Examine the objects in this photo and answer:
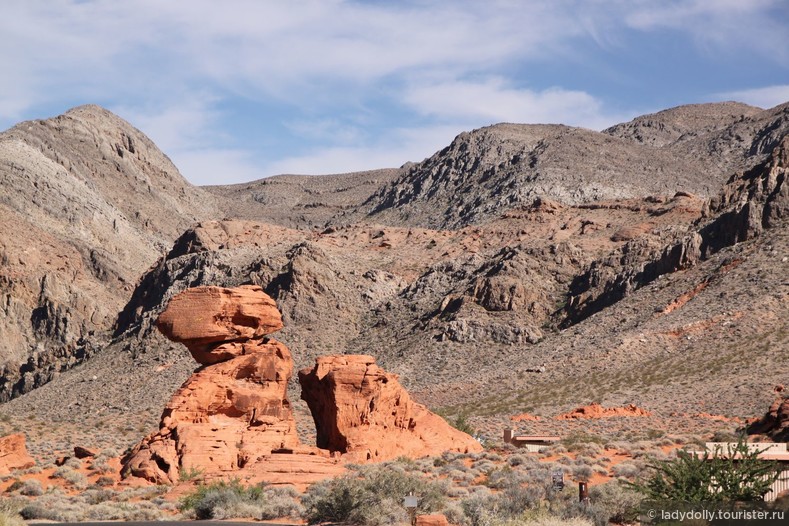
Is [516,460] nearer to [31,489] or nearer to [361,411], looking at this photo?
[361,411]

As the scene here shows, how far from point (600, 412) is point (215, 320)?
24294 mm

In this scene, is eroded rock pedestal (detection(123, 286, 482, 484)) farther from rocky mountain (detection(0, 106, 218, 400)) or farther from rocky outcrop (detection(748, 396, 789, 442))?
rocky mountain (detection(0, 106, 218, 400))

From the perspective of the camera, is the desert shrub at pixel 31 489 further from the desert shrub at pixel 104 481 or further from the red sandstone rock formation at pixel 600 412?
the red sandstone rock formation at pixel 600 412

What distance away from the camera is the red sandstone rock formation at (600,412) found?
58531mm

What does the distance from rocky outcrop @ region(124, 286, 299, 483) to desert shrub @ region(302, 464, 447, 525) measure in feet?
23.4

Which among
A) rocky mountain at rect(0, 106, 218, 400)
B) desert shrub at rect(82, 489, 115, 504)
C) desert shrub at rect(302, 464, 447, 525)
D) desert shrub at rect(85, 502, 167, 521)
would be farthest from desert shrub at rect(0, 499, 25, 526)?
rocky mountain at rect(0, 106, 218, 400)

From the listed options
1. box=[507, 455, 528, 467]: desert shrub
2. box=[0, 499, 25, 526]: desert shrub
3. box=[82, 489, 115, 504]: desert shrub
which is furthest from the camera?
box=[507, 455, 528, 467]: desert shrub

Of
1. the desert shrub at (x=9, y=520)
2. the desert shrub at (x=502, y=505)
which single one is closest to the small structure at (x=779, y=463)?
the desert shrub at (x=502, y=505)

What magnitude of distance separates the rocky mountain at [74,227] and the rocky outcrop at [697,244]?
36.5 m

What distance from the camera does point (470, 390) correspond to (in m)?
71.9

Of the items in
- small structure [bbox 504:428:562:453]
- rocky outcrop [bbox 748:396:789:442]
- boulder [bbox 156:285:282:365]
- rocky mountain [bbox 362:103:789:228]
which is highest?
rocky mountain [bbox 362:103:789:228]

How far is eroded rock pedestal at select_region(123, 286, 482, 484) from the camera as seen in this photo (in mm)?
40125

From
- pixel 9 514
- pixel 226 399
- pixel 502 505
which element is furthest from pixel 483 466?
pixel 9 514

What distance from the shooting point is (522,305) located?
3378 inches
